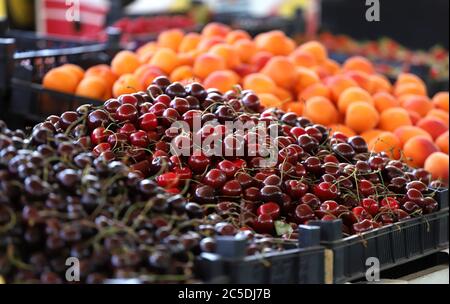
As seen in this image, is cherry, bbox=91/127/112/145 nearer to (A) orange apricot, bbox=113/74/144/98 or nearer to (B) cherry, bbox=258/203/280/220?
(B) cherry, bbox=258/203/280/220

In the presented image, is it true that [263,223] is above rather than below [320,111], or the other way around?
below

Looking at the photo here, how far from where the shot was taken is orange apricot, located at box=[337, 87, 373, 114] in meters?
2.91

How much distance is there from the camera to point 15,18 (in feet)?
→ 18.0

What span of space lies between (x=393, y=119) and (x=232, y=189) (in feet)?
4.64

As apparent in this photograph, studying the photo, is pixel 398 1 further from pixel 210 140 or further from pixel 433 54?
pixel 210 140

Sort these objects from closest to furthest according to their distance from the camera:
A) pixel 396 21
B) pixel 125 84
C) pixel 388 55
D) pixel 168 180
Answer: pixel 168 180
pixel 125 84
pixel 388 55
pixel 396 21

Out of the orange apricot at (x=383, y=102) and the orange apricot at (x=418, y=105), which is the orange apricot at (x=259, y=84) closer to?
the orange apricot at (x=383, y=102)

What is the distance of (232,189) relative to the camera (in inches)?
66.6

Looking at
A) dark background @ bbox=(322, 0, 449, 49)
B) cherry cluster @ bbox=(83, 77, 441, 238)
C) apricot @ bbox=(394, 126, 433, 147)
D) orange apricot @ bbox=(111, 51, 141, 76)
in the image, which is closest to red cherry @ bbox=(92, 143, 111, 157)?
cherry cluster @ bbox=(83, 77, 441, 238)

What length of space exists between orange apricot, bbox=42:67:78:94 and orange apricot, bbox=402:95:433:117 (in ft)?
4.84

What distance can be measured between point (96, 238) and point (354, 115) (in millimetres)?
1757

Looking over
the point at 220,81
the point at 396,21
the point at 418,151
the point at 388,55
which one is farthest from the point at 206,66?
the point at 396,21

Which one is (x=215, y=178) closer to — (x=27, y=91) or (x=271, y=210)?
(x=271, y=210)

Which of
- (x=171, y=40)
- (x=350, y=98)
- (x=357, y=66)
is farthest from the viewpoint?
(x=357, y=66)
